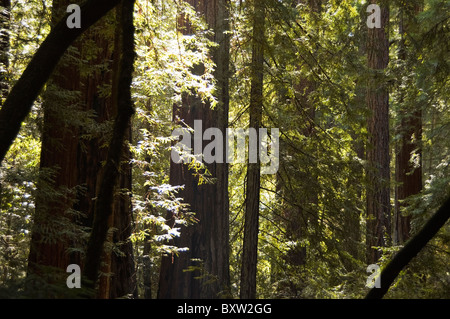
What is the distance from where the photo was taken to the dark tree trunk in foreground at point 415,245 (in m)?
3.37

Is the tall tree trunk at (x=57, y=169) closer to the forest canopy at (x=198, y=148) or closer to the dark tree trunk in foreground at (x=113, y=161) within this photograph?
the forest canopy at (x=198, y=148)

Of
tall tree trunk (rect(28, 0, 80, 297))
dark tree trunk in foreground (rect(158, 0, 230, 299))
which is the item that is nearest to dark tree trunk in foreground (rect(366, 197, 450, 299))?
tall tree trunk (rect(28, 0, 80, 297))

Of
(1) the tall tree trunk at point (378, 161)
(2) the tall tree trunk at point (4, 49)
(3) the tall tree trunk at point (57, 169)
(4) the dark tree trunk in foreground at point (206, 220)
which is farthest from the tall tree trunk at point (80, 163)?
(1) the tall tree trunk at point (378, 161)

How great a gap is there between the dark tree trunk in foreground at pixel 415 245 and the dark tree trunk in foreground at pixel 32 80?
2.98 meters

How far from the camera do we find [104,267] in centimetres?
615

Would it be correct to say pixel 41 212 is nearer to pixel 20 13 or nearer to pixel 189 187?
pixel 20 13

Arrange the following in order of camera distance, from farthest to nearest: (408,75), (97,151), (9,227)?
1. (408,75)
2. (97,151)
3. (9,227)

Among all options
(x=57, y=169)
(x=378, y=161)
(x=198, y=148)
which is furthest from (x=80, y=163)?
(x=378, y=161)

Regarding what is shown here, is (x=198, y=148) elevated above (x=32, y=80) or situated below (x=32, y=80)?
above

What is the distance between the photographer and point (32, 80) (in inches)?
151

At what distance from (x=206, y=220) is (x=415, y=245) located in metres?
6.20

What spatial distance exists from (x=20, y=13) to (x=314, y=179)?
5.98 meters

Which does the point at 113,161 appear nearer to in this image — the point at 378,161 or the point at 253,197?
the point at 253,197
